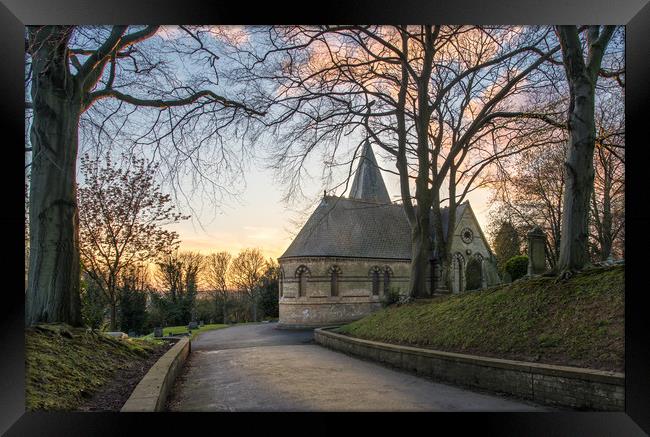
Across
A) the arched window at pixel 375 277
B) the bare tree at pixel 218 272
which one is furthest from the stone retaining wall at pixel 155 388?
the arched window at pixel 375 277

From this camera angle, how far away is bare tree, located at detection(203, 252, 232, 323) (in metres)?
Answer: 12.3

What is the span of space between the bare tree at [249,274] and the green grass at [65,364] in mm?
9308

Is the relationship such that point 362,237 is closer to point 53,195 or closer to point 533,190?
point 533,190

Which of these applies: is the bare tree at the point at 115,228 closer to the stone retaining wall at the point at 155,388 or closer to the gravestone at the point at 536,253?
the stone retaining wall at the point at 155,388

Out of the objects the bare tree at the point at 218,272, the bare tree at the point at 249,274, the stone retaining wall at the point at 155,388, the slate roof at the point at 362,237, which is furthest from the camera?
the slate roof at the point at 362,237

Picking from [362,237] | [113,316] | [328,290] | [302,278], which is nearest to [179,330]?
[113,316]

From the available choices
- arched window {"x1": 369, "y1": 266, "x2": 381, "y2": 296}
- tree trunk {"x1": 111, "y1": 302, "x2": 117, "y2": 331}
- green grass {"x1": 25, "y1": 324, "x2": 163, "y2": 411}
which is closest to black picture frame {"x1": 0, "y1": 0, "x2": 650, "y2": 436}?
green grass {"x1": 25, "y1": 324, "x2": 163, "y2": 411}

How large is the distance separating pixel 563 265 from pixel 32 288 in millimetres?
7991

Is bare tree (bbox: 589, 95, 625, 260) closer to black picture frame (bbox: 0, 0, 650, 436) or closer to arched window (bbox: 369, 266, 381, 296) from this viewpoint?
black picture frame (bbox: 0, 0, 650, 436)

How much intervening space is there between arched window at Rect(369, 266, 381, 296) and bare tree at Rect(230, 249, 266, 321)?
506 cm

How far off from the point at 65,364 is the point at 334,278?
14.8m

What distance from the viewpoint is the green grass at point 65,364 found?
5008 mm

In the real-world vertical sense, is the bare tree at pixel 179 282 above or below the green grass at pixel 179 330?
above
